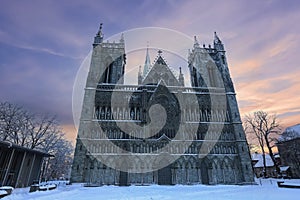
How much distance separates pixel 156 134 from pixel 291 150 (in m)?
28.1

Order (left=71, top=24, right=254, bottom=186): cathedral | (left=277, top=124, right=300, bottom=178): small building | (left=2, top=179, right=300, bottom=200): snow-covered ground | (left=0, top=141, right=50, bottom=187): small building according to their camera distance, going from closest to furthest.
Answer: (left=2, top=179, right=300, bottom=200): snow-covered ground
(left=0, top=141, right=50, bottom=187): small building
(left=71, top=24, right=254, bottom=186): cathedral
(left=277, top=124, right=300, bottom=178): small building

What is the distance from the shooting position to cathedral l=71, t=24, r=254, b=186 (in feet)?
78.6

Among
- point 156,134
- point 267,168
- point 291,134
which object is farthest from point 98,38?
point 267,168

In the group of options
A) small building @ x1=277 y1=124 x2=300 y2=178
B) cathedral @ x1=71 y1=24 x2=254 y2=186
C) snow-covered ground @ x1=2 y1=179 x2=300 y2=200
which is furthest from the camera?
small building @ x1=277 y1=124 x2=300 y2=178

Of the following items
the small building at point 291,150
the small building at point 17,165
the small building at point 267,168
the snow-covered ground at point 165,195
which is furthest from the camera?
the small building at point 267,168

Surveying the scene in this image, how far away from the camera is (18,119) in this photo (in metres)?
29.9

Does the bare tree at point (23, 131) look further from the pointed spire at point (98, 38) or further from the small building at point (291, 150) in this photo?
the small building at point (291, 150)

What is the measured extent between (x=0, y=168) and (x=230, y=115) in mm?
29346

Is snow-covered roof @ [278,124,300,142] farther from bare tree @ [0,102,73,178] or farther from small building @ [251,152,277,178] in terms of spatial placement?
bare tree @ [0,102,73,178]

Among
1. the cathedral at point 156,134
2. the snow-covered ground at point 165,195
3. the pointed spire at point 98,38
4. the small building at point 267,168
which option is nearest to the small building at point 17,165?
the snow-covered ground at point 165,195

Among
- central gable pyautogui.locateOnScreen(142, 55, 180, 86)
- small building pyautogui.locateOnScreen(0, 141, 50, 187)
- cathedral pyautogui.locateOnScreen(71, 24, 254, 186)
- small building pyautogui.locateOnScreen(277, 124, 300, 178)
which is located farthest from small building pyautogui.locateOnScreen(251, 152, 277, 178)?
small building pyautogui.locateOnScreen(0, 141, 50, 187)

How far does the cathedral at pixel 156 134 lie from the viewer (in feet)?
78.6

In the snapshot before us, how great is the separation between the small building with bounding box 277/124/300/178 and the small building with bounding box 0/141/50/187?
4040cm

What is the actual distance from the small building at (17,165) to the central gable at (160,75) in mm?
19373
